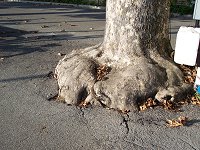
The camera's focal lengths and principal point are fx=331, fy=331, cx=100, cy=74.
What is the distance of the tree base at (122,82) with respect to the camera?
4742 mm

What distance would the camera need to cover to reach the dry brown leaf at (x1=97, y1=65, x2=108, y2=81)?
515 centimetres

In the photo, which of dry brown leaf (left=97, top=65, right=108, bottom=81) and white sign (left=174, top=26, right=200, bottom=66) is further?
dry brown leaf (left=97, top=65, right=108, bottom=81)

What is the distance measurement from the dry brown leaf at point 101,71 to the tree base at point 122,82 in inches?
0.6

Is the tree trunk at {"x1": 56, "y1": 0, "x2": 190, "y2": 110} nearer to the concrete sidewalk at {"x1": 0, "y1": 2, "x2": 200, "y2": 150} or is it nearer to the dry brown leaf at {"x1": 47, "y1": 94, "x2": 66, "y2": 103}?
the dry brown leaf at {"x1": 47, "y1": 94, "x2": 66, "y2": 103}

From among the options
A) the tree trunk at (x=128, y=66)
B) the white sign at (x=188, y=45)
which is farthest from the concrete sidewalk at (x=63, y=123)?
the white sign at (x=188, y=45)

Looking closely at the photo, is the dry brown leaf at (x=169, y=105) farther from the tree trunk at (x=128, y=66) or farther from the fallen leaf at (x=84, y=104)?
the fallen leaf at (x=84, y=104)

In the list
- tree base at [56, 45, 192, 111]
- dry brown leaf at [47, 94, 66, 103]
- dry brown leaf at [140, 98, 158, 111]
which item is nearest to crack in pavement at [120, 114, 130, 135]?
tree base at [56, 45, 192, 111]

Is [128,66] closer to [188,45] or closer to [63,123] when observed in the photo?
[188,45]

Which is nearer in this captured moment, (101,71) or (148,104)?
(148,104)

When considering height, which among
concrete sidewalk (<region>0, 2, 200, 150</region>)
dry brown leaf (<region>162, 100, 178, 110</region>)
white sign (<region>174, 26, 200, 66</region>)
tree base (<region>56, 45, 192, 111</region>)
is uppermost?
white sign (<region>174, 26, 200, 66</region>)

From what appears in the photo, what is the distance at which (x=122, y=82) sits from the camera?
4.85m

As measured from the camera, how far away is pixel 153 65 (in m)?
5.11

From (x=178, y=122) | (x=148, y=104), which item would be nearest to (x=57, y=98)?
(x=148, y=104)

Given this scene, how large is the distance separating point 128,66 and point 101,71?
45 cm
